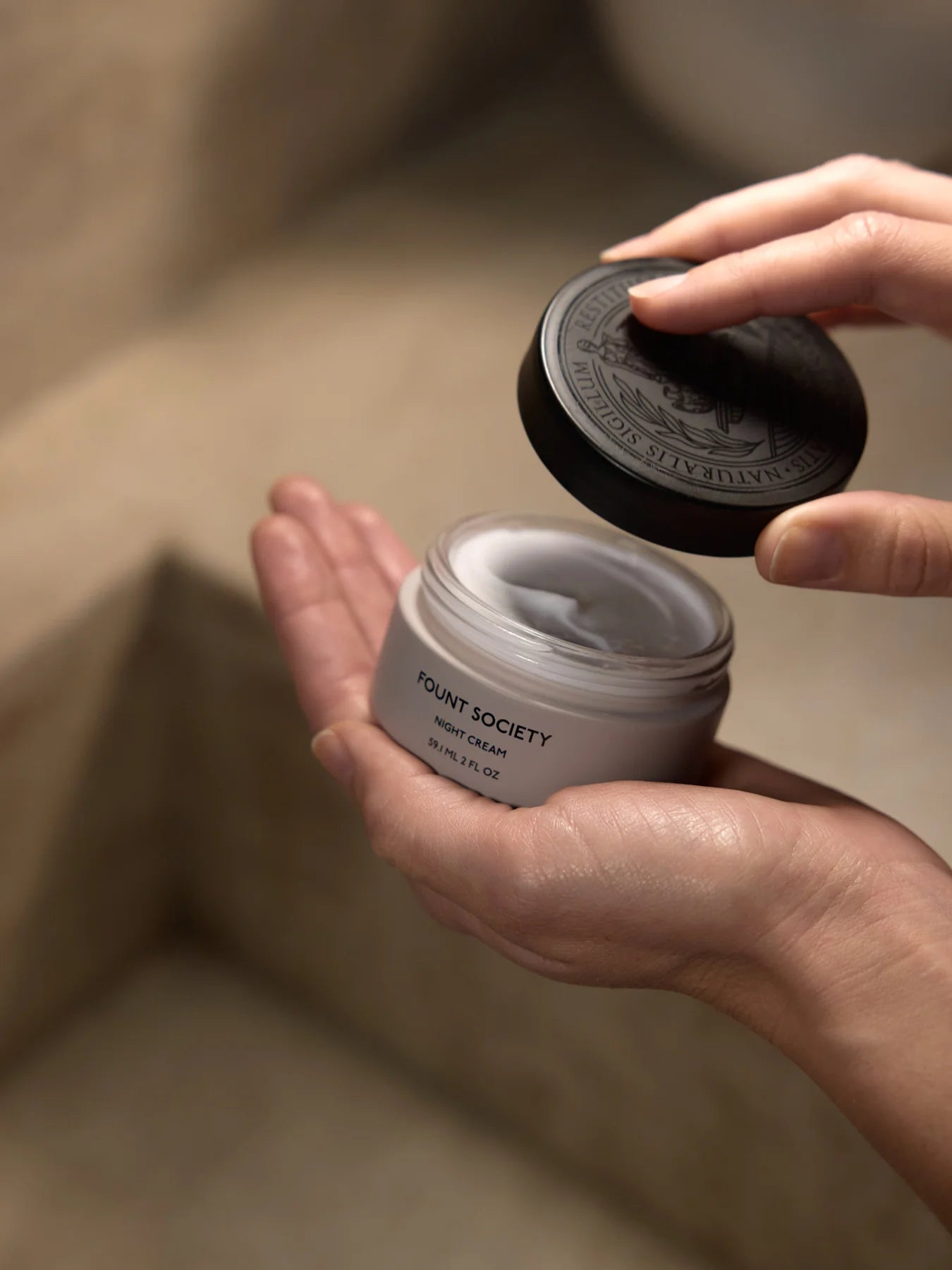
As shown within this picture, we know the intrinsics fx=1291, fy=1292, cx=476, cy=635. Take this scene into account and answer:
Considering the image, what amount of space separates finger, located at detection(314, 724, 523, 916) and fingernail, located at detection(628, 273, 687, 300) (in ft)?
0.74

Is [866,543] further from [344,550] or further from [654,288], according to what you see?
[344,550]

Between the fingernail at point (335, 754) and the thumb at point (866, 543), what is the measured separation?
8.2 inches

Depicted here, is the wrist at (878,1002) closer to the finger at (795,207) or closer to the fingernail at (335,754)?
the fingernail at (335,754)

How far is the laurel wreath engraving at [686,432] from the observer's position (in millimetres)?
531

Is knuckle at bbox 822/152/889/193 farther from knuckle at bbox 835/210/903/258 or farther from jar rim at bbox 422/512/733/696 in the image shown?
jar rim at bbox 422/512/733/696

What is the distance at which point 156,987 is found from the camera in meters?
0.90

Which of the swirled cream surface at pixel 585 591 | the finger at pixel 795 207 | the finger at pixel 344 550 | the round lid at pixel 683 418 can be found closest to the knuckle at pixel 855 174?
the finger at pixel 795 207

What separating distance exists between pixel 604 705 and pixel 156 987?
0.50m

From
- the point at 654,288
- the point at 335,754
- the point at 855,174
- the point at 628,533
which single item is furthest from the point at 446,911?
the point at 855,174

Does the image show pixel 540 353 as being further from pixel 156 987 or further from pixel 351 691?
pixel 156 987

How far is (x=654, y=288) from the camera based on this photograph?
558 mm

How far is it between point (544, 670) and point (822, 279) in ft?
0.69

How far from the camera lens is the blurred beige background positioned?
0.73 metres

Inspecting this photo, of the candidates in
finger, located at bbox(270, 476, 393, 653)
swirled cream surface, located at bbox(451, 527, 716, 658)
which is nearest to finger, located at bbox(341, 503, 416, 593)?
finger, located at bbox(270, 476, 393, 653)
